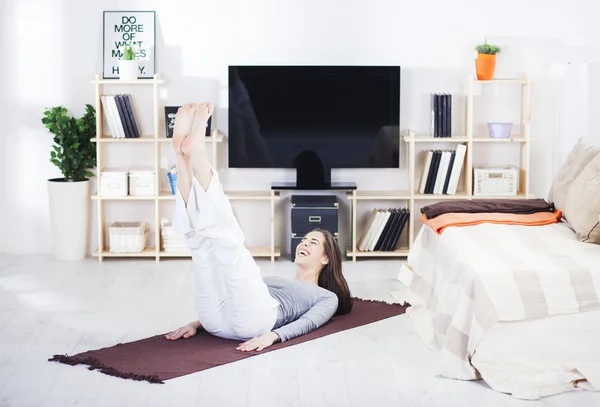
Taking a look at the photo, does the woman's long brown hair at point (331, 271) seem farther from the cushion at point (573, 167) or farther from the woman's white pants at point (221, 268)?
the cushion at point (573, 167)

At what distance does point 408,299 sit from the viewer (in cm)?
504

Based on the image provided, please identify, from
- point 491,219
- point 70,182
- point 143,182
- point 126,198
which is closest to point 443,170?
point 491,219

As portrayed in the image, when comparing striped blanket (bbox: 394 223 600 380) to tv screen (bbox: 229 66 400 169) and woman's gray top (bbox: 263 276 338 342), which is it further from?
tv screen (bbox: 229 66 400 169)

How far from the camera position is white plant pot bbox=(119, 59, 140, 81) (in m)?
→ 5.91

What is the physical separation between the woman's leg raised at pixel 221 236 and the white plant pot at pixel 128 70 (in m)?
2.15

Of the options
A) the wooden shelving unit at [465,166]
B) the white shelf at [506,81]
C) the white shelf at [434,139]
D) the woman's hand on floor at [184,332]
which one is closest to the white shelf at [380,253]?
the wooden shelving unit at [465,166]

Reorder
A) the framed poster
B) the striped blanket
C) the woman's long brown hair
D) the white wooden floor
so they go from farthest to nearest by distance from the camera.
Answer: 1. the framed poster
2. the woman's long brown hair
3. the striped blanket
4. the white wooden floor

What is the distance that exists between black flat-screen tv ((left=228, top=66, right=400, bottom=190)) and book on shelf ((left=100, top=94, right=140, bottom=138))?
2.04 ft

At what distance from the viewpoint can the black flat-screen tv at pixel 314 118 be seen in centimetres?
604

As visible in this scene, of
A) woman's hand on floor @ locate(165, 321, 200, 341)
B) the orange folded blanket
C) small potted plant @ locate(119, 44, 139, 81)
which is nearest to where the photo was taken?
woman's hand on floor @ locate(165, 321, 200, 341)

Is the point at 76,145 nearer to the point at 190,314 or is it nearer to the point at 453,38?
the point at 190,314

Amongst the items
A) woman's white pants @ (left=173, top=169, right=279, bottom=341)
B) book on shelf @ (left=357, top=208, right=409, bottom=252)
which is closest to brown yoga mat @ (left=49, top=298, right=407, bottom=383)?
woman's white pants @ (left=173, top=169, right=279, bottom=341)

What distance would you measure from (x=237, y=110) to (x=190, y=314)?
172cm

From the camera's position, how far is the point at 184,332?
4266 mm
